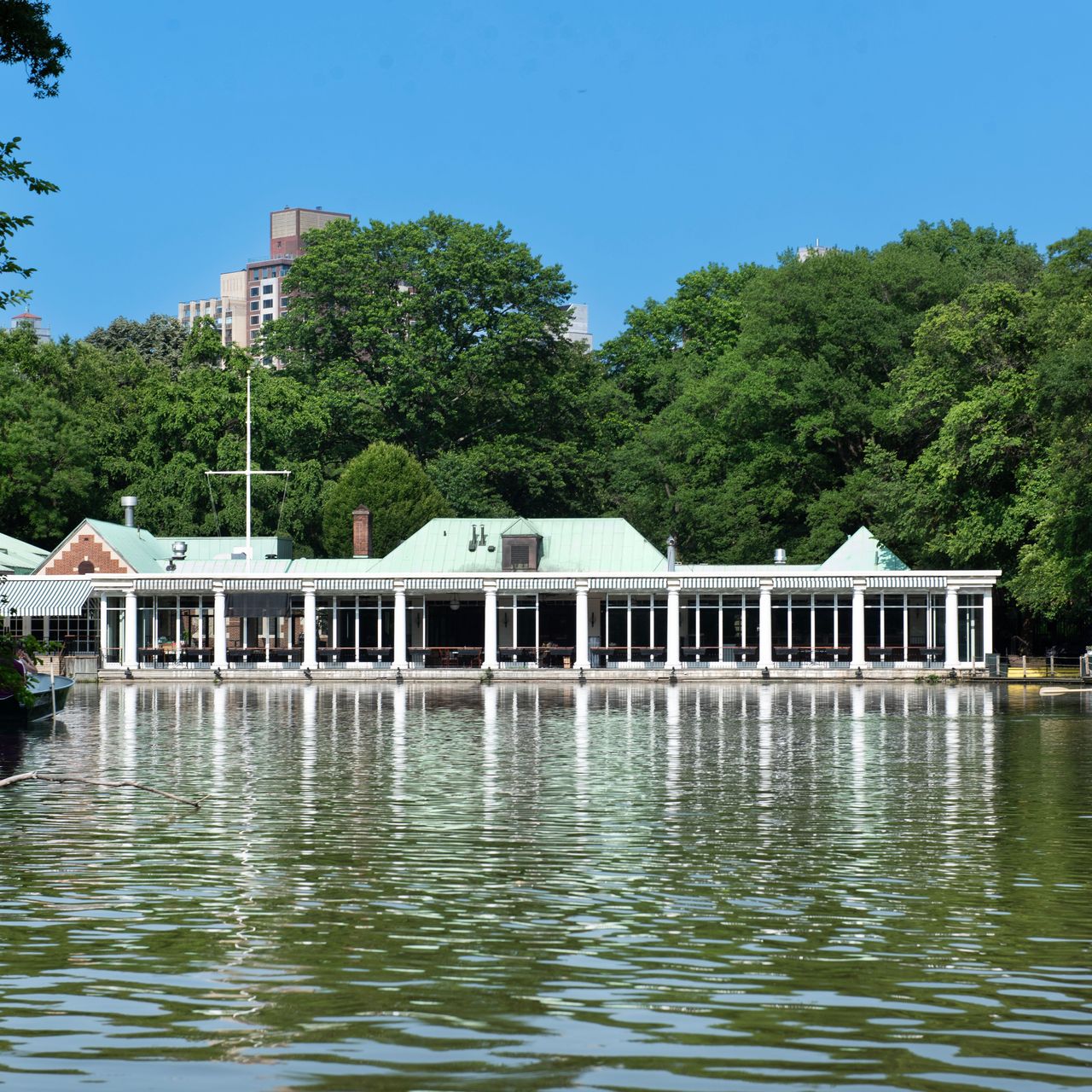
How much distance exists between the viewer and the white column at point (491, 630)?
204 feet

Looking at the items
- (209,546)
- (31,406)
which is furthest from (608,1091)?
(31,406)

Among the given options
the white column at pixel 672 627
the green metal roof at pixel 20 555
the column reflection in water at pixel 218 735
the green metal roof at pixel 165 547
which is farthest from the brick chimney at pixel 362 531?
the column reflection in water at pixel 218 735

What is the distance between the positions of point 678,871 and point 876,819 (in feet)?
15.2

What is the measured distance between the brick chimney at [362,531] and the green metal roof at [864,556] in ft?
59.5

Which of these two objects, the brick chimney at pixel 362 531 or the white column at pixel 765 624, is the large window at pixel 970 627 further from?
the brick chimney at pixel 362 531

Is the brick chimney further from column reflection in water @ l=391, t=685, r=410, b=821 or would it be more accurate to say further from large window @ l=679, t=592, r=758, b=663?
column reflection in water @ l=391, t=685, r=410, b=821

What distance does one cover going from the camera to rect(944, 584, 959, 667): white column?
2376 inches

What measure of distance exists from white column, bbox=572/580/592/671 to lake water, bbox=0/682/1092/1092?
3427 cm

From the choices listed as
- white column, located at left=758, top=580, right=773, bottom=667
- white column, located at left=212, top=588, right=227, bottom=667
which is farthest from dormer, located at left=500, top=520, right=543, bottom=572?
white column, located at left=212, top=588, right=227, bottom=667

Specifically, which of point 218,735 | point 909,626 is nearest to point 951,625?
point 909,626

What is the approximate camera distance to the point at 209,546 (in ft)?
235

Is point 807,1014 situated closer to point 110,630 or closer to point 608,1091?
point 608,1091

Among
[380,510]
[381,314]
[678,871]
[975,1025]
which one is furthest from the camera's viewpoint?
[381,314]

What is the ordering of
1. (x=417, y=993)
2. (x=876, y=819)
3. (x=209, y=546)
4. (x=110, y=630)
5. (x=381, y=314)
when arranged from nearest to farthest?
(x=417, y=993) → (x=876, y=819) → (x=110, y=630) → (x=209, y=546) → (x=381, y=314)
